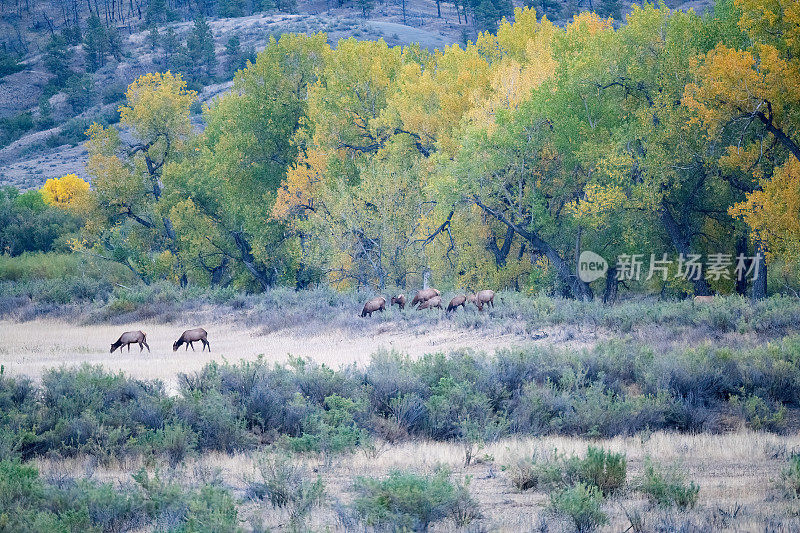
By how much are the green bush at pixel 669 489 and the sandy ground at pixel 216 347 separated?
8478mm

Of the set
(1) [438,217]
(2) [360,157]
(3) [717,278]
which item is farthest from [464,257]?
(3) [717,278]

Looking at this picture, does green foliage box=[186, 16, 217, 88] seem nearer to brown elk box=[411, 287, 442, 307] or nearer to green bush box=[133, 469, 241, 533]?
brown elk box=[411, 287, 442, 307]

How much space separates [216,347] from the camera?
20.6 m

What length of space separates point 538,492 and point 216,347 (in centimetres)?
1486

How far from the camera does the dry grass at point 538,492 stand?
6.15 metres

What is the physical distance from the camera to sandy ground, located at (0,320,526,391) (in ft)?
53.8

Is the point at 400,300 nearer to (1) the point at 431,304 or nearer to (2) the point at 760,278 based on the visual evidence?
(1) the point at 431,304

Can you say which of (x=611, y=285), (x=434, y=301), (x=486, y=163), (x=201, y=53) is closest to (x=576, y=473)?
(x=434, y=301)

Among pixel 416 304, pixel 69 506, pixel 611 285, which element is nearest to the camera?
pixel 69 506

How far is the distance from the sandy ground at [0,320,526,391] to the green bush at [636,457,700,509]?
8478 millimetres

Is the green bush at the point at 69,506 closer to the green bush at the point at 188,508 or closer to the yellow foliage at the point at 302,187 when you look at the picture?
the green bush at the point at 188,508

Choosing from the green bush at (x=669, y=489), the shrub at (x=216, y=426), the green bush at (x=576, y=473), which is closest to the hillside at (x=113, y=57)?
the shrub at (x=216, y=426)

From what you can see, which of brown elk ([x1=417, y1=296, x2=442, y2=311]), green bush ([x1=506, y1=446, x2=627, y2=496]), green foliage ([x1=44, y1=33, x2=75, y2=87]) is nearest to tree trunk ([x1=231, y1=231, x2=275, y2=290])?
brown elk ([x1=417, y1=296, x2=442, y2=311])

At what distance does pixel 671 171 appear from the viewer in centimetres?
2297
